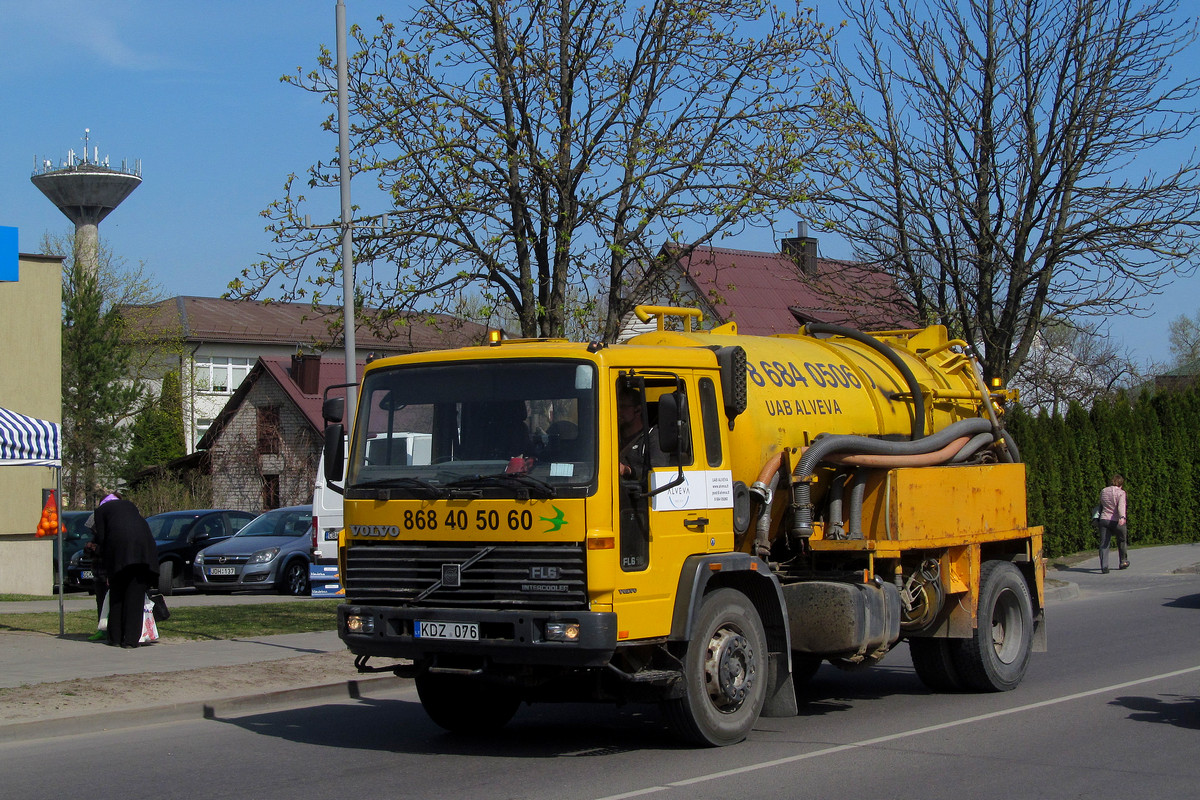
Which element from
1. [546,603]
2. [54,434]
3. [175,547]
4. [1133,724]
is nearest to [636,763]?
[546,603]

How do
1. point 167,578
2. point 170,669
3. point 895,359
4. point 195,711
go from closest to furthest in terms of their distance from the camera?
point 195,711 < point 895,359 < point 170,669 < point 167,578

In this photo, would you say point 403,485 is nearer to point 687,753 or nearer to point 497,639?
point 497,639

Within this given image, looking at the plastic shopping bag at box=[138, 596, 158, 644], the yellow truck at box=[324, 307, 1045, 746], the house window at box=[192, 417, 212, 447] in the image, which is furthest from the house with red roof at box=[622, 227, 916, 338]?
the house window at box=[192, 417, 212, 447]

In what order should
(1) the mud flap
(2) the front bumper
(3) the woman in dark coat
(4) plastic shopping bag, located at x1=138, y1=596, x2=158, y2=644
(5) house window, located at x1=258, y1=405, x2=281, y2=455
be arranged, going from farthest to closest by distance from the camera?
(5) house window, located at x1=258, y1=405, x2=281, y2=455 < (4) plastic shopping bag, located at x1=138, y1=596, x2=158, y2=644 < (3) the woman in dark coat < (1) the mud flap < (2) the front bumper

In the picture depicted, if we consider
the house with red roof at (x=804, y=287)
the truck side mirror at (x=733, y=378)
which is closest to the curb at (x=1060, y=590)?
the house with red roof at (x=804, y=287)

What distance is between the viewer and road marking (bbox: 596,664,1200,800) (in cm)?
728

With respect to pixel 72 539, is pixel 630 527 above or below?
above

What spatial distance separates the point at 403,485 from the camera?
833 cm

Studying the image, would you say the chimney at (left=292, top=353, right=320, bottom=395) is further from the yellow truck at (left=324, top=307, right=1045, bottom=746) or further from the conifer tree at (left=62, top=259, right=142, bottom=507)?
the yellow truck at (left=324, top=307, right=1045, bottom=746)

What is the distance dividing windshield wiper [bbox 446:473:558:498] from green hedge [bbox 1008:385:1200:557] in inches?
814

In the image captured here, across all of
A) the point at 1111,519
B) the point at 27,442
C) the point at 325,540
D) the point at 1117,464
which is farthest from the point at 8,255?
the point at 1117,464

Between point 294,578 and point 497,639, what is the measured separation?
15.7 m

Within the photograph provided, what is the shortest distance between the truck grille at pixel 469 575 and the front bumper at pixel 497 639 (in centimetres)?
8

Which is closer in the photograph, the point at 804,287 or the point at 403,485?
the point at 403,485
